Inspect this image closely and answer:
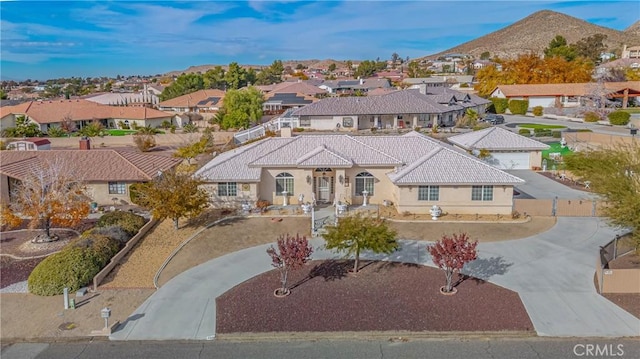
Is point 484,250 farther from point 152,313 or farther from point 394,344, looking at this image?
point 152,313

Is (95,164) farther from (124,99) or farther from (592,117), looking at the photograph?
(124,99)

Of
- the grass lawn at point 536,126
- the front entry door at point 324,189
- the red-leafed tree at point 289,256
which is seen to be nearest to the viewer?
the red-leafed tree at point 289,256

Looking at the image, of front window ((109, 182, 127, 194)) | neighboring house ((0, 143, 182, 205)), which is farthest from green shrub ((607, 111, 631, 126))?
front window ((109, 182, 127, 194))

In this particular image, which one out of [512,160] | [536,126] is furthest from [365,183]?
[536,126]

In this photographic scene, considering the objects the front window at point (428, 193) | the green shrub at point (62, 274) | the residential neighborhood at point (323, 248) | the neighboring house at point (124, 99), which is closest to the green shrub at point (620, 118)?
the residential neighborhood at point (323, 248)

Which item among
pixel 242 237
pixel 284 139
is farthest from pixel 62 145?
pixel 242 237

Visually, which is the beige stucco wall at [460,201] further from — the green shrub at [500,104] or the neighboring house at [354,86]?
the neighboring house at [354,86]
